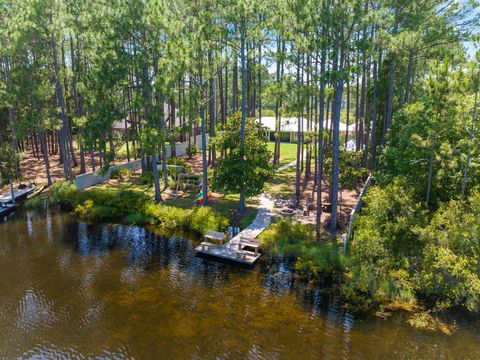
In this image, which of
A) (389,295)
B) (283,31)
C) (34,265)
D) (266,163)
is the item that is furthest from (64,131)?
(389,295)

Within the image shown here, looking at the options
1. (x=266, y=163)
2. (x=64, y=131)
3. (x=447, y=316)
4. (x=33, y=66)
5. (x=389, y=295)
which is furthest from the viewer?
(x=64, y=131)

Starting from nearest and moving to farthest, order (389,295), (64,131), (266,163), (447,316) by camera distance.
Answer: (447,316)
(389,295)
(266,163)
(64,131)

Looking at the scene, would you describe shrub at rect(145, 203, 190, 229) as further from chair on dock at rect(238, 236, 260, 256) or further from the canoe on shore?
the canoe on shore

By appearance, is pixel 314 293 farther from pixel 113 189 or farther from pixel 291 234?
pixel 113 189

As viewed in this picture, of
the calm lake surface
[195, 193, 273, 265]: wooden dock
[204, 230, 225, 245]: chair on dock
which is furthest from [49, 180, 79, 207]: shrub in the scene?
[195, 193, 273, 265]: wooden dock

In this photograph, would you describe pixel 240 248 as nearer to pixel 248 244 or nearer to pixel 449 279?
pixel 248 244
